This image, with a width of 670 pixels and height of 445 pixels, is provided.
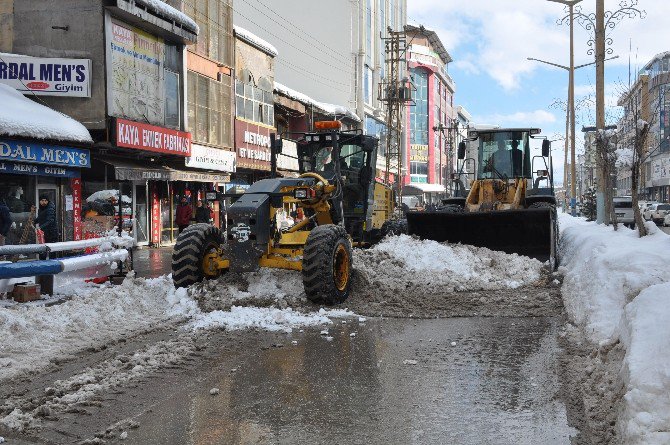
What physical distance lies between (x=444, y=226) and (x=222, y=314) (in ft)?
19.3

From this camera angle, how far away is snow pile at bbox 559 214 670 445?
338cm

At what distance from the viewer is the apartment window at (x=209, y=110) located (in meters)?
23.8

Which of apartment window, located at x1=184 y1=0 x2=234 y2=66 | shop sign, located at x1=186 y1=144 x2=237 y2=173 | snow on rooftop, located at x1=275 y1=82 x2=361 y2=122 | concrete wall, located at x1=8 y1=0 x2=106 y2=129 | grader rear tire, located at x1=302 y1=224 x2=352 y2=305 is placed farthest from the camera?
snow on rooftop, located at x1=275 y1=82 x2=361 y2=122

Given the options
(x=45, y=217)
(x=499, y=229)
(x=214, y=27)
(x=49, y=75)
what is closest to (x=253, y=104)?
(x=214, y=27)

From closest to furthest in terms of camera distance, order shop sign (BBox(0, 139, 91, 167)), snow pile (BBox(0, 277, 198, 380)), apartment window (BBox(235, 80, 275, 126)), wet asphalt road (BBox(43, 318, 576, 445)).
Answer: wet asphalt road (BBox(43, 318, 576, 445)) → snow pile (BBox(0, 277, 198, 380)) → shop sign (BBox(0, 139, 91, 167)) → apartment window (BBox(235, 80, 275, 126))

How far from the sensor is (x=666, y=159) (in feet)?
232

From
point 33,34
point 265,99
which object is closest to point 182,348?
point 33,34

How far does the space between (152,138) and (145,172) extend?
1.12 m

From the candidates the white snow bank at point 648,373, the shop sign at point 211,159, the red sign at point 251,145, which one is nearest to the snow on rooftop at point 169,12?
the shop sign at point 211,159

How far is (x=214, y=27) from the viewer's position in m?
25.9

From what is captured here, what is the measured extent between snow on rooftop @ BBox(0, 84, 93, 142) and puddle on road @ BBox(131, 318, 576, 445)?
1039cm

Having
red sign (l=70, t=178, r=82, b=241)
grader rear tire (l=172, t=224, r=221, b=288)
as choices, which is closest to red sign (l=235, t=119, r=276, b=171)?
red sign (l=70, t=178, r=82, b=241)

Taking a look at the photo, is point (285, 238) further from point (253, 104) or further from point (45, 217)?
point (253, 104)

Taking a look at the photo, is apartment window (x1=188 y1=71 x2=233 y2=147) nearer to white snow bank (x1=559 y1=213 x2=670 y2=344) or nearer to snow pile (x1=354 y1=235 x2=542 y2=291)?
snow pile (x1=354 y1=235 x2=542 y2=291)
